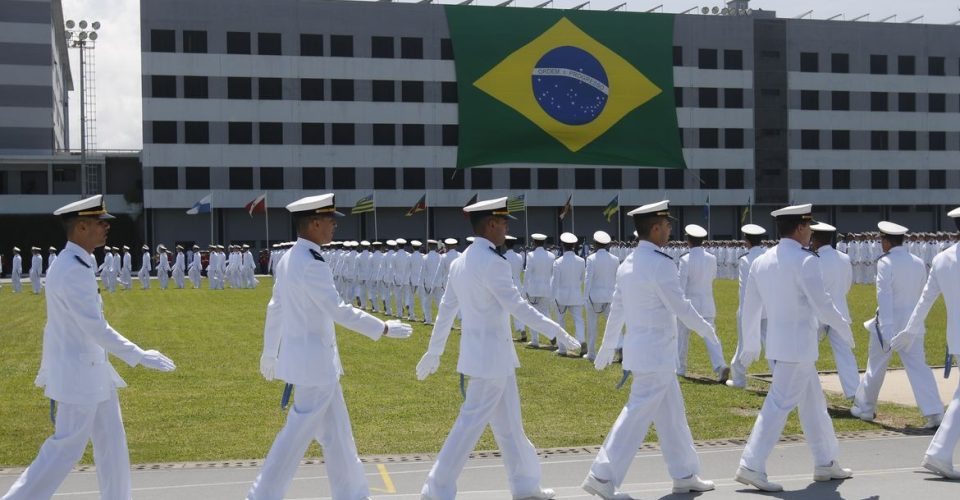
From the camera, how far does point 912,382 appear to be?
35.6ft

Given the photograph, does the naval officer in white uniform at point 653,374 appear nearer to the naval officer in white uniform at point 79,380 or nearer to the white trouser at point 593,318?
the naval officer in white uniform at point 79,380

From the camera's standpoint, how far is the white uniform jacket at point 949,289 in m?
9.34

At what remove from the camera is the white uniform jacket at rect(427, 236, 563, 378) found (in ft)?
25.4

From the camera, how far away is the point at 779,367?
8.42 metres

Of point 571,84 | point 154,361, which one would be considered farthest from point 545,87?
point 154,361

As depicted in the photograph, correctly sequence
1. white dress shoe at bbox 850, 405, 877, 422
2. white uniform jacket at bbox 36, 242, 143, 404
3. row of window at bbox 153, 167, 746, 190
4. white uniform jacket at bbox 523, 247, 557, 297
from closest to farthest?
white uniform jacket at bbox 36, 242, 143, 404 → white dress shoe at bbox 850, 405, 877, 422 → white uniform jacket at bbox 523, 247, 557, 297 → row of window at bbox 153, 167, 746, 190

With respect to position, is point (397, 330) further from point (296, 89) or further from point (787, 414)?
point (296, 89)

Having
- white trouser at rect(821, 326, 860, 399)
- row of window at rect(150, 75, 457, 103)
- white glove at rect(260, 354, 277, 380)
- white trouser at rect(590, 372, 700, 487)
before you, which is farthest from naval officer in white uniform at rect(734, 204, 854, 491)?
row of window at rect(150, 75, 457, 103)

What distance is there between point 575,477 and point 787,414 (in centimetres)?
173

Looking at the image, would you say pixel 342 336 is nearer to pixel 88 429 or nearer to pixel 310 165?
pixel 88 429

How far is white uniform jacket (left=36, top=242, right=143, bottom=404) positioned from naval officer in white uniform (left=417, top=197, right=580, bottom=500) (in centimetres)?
220

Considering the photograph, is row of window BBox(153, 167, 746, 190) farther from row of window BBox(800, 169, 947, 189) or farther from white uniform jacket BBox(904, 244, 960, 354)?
white uniform jacket BBox(904, 244, 960, 354)

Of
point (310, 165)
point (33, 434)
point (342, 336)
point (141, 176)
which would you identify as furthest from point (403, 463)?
point (141, 176)

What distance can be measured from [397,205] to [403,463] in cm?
5400
